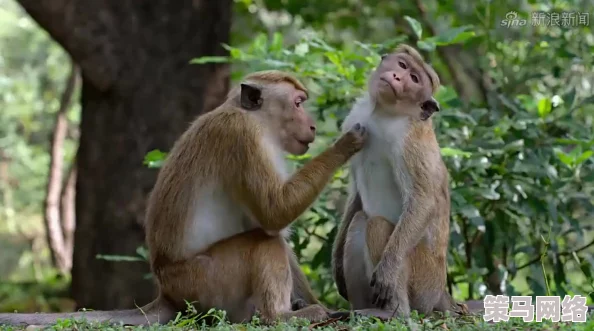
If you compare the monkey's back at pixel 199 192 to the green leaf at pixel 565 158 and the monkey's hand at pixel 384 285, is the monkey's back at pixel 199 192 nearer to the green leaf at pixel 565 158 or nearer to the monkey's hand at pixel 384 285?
the monkey's hand at pixel 384 285

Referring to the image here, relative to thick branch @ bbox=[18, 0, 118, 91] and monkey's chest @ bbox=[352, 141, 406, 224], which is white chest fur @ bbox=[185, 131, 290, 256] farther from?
thick branch @ bbox=[18, 0, 118, 91]

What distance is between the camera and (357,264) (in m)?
5.34

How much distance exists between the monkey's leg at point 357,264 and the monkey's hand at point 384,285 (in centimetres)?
27

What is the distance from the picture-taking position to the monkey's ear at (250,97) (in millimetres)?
5270

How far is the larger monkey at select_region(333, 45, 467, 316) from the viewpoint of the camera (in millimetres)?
5086

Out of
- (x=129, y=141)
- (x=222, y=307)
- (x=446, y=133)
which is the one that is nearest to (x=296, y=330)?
(x=222, y=307)

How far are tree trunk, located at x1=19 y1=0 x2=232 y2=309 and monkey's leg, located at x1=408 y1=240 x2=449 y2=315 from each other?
4.30 metres

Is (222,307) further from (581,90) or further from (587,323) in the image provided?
(581,90)

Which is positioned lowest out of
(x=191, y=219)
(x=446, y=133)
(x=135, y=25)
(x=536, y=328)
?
(x=536, y=328)

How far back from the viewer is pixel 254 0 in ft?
35.6

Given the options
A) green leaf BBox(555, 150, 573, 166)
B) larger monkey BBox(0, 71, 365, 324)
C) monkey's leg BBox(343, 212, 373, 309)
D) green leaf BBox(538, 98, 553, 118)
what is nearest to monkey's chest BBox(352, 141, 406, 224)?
monkey's leg BBox(343, 212, 373, 309)

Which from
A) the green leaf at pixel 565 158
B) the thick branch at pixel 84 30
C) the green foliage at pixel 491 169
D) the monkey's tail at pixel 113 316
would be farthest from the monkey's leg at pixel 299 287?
the thick branch at pixel 84 30

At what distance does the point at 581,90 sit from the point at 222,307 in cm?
557

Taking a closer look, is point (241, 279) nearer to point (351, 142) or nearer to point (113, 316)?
point (113, 316)
